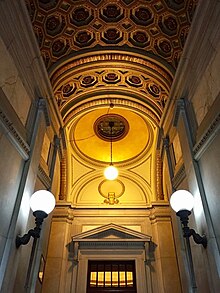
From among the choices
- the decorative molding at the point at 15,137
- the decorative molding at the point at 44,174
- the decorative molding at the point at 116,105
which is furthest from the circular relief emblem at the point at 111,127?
the decorative molding at the point at 15,137

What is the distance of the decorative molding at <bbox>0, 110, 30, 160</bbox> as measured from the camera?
12.8 feet

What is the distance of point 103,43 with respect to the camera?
21.1 feet

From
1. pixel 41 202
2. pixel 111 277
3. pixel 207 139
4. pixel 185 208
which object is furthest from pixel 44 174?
pixel 111 277

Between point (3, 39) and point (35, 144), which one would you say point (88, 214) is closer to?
point (35, 144)

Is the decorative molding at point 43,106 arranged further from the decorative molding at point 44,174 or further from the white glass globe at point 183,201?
the white glass globe at point 183,201

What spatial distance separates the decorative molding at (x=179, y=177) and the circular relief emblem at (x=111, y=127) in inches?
169

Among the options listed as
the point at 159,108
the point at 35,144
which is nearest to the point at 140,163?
the point at 159,108

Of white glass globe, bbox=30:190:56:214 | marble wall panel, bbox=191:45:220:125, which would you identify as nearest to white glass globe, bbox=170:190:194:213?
marble wall panel, bbox=191:45:220:125

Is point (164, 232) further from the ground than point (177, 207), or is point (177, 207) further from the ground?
point (164, 232)

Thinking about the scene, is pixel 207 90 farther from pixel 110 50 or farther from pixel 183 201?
pixel 110 50

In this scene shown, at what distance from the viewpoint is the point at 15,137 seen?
4258 millimetres

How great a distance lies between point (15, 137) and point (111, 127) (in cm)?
617

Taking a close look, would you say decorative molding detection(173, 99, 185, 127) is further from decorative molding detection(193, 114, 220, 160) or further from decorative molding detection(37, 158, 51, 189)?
decorative molding detection(37, 158, 51, 189)

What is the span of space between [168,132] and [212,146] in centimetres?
271
